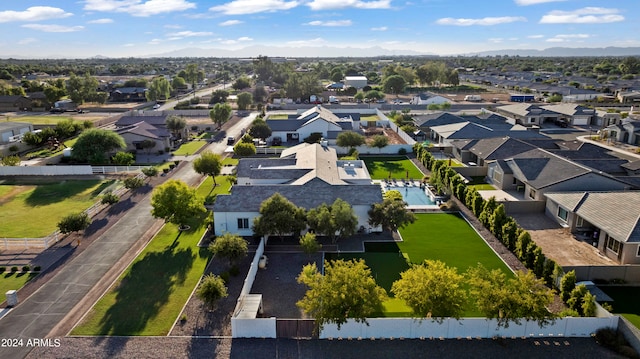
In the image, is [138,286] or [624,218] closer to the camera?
[138,286]

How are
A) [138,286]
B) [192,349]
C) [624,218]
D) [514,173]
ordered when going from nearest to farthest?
[192,349] → [138,286] → [624,218] → [514,173]

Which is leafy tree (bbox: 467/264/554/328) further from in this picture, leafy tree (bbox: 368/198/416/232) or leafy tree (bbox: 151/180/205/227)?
leafy tree (bbox: 151/180/205/227)

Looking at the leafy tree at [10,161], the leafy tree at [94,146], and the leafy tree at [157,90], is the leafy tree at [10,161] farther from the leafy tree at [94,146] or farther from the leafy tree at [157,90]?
the leafy tree at [157,90]

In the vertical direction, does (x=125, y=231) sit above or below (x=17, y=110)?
below

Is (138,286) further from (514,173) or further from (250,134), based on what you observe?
(250,134)

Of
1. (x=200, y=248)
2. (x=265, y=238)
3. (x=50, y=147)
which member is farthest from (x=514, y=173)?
(x=50, y=147)

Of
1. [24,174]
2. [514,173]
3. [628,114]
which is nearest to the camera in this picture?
[514,173]

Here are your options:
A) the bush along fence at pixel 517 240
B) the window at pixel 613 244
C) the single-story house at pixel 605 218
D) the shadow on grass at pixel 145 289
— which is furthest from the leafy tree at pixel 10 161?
the window at pixel 613 244

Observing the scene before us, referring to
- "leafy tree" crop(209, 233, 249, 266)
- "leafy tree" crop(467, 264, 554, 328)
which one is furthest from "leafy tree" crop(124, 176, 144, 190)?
"leafy tree" crop(467, 264, 554, 328)
